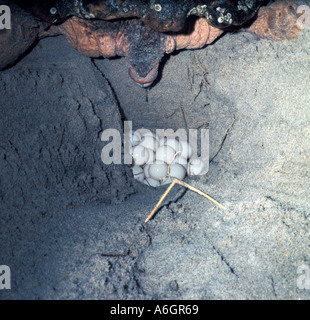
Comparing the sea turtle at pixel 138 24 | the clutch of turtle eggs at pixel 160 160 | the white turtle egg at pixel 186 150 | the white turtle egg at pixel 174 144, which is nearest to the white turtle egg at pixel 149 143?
the clutch of turtle eggs at pixel 160 160

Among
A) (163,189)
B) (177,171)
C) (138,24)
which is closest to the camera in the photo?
(138,24)

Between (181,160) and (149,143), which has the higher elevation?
(149,143)

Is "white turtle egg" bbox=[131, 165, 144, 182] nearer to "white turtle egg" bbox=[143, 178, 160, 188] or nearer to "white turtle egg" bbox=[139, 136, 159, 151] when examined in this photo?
"white turtle egg" bbox=[143, 178, 160, 188]

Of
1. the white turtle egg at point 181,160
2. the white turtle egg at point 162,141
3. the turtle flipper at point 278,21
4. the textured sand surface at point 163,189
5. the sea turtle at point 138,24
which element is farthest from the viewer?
the white turtle egg at point 162,141

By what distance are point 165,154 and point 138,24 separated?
0.91m

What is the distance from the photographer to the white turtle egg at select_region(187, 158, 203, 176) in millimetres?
1921

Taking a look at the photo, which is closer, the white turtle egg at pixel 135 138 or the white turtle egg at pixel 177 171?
the white turtle egg at pixel 177 171

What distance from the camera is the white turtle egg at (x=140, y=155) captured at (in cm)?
196

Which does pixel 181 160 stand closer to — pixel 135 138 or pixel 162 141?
pixel 162 141

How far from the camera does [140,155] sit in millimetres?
1965

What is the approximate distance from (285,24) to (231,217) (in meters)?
1.17

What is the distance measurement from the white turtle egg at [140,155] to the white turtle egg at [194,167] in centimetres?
34

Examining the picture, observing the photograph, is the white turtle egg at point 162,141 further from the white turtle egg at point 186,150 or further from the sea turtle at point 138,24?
the sea turtle at point 138,24

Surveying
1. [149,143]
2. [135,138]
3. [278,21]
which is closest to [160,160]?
[149,143]
